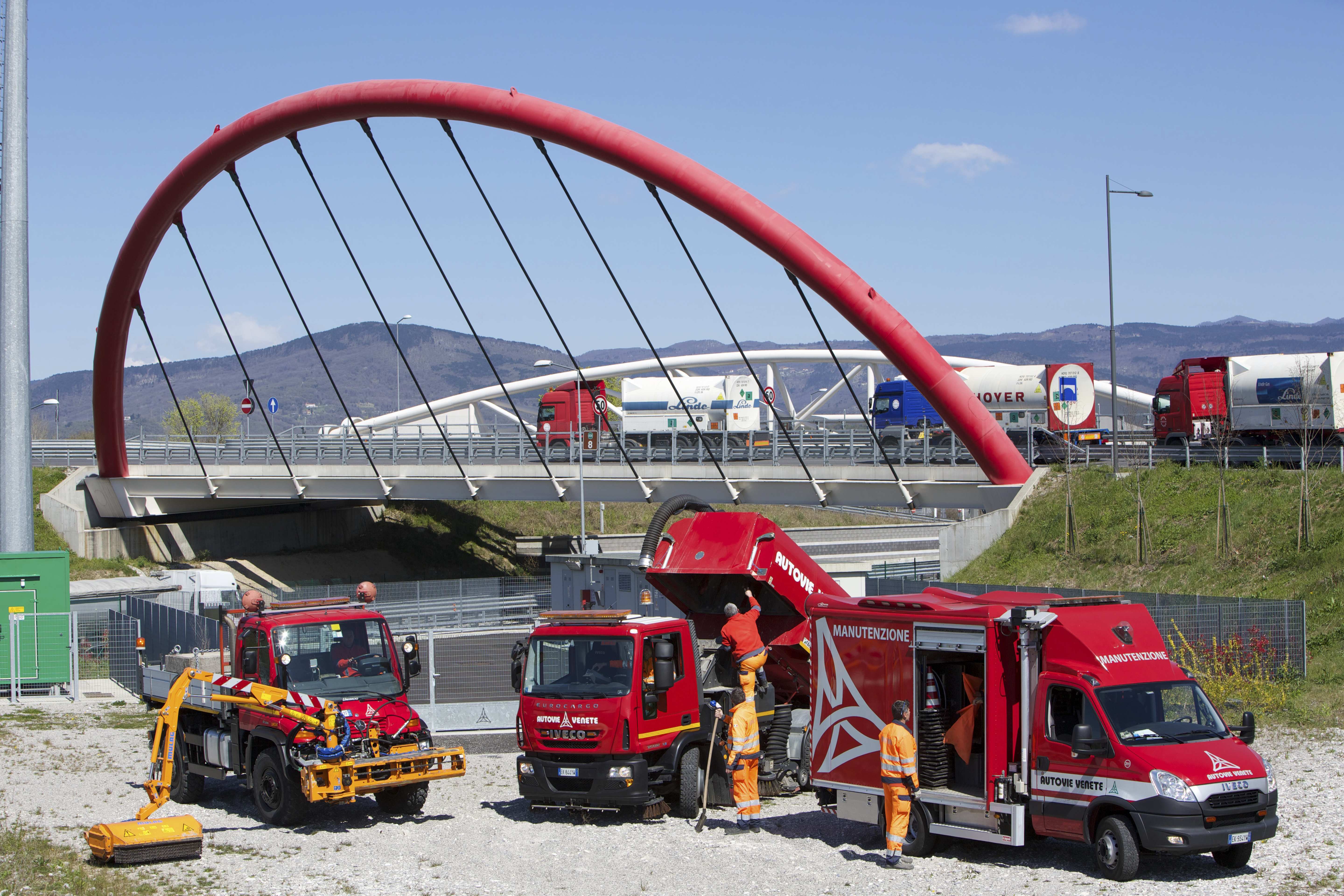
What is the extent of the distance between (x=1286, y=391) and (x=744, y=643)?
28204 mm

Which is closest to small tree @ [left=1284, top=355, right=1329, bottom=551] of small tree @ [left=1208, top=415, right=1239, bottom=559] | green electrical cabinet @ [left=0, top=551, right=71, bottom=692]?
small tree @ [left=1208, top=415, right=1239, bottom=559]

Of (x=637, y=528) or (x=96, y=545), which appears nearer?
(x=96, y=545)

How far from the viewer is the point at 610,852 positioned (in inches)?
473

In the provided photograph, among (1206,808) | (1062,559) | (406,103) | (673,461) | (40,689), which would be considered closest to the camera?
(1206,808)

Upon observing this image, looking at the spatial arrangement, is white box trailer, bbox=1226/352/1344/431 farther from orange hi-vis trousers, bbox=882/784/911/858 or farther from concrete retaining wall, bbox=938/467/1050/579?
orange hi-vis trousers, bbox=882/784/911/858

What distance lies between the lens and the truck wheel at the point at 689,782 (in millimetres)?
13383

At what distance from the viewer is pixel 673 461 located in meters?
40.2

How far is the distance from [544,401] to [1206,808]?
50.6 meters

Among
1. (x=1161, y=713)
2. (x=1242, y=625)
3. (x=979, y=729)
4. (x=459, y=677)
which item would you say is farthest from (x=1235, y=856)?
(x=459, y=677)

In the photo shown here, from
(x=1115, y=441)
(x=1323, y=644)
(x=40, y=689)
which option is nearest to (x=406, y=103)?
(x=40, y=689)

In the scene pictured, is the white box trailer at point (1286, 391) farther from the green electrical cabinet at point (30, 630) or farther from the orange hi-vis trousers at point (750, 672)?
Answer: the green electrical cabinet at point (30, 630)

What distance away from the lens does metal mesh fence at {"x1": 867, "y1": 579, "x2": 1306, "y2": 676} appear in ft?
64.3

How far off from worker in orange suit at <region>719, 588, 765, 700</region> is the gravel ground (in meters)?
1.64

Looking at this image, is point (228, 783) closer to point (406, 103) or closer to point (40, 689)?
point (40, 689)
